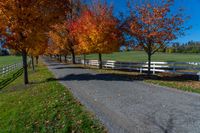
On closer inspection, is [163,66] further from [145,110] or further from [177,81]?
[145,110]

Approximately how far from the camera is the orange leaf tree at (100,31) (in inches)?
933

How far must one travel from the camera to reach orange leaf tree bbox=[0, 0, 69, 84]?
14.1m

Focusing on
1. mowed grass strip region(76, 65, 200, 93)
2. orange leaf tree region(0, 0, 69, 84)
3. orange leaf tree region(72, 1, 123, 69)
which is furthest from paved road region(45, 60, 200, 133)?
orange leaf tree region(72, 1, 123, 69)

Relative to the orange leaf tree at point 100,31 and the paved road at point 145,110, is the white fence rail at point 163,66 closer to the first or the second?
the orange leaf tree at point 100,31

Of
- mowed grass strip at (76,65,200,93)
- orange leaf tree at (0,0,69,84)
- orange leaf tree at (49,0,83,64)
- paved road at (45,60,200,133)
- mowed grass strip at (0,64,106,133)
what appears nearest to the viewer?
paved road at (45,60,200,133)

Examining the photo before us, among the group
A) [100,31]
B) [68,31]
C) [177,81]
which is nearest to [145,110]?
[177,81]

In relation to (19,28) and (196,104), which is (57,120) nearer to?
(196,104)

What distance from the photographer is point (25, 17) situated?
1459 centimetres

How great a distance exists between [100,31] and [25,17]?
10270 millimetres

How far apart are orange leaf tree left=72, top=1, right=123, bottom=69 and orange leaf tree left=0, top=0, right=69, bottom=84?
7.70m

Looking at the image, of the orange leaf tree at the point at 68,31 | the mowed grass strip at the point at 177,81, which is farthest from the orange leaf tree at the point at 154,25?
the orange leaf tree at the point at 68,31

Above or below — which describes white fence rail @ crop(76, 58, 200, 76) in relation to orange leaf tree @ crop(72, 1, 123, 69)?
below

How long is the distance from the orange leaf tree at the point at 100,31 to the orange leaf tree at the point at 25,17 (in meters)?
7.70

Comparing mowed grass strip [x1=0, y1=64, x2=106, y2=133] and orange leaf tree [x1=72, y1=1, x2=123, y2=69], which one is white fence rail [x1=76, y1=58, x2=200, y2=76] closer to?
orange leaf tree [x1=72, y1=1, x2=123, y2=69]
